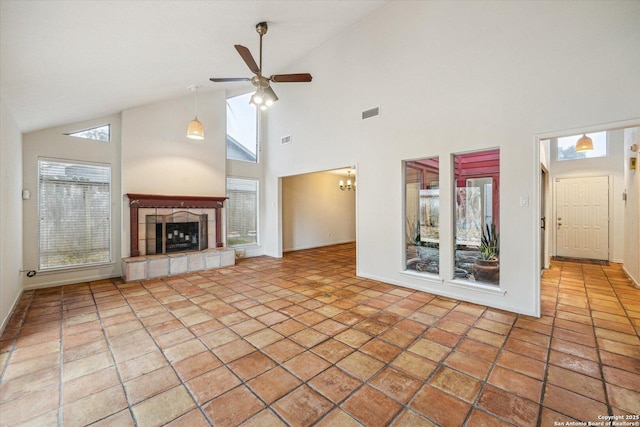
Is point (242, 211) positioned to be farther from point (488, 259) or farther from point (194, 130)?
point (488, 259)

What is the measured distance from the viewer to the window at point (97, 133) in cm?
474

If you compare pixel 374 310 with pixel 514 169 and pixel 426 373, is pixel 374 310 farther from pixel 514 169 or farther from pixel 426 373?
pixel 514 169

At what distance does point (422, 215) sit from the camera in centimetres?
432

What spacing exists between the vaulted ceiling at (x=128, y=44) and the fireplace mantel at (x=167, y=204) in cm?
163

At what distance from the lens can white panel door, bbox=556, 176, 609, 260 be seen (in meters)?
6.02

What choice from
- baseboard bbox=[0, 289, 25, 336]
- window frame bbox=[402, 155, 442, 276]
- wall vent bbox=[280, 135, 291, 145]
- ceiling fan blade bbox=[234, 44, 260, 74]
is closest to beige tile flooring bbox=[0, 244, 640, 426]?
baseboard bbox=[0, 289, 25, 336]

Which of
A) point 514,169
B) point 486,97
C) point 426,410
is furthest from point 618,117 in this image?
point 426,410

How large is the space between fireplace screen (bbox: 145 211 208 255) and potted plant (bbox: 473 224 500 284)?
5.36 metres

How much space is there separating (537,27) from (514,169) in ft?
5.25

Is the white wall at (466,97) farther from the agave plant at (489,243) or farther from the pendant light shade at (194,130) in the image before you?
the pendant light shade at (194,130)

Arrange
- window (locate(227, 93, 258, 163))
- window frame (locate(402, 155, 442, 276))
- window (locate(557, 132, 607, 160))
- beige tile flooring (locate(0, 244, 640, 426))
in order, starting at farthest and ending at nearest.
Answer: window (locate(227, 93, 258, 163)), window (locate(557, 132, 607, 160)), window frame (locate(402, 155, 442, 276)), beige tile flooring (locate(0, 244, 640, 426))

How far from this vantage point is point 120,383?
2.00m

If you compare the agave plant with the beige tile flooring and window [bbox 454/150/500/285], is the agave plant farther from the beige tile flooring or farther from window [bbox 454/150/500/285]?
the beige tile flooring

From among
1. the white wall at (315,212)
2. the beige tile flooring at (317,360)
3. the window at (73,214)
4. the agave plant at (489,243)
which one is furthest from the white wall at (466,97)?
the window at (73,214)
